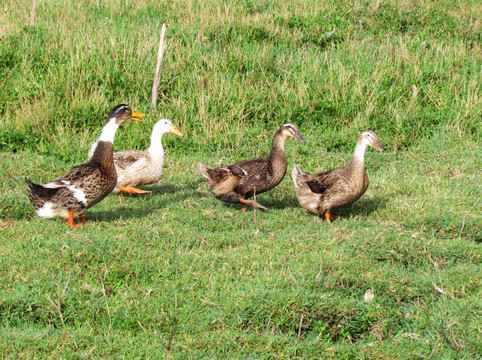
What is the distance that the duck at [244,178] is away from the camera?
8.07m

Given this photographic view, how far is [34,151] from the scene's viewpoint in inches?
399

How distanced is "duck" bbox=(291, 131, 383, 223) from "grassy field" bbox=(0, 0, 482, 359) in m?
0.25

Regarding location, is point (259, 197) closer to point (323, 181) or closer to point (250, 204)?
point (250, 204)

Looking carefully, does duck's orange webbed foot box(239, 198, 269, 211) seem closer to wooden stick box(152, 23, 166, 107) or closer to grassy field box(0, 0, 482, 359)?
grassy field box(0, 0, 482, 359)

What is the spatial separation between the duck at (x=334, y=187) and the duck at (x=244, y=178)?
420 mm

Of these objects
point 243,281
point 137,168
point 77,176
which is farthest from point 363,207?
Result: point 77,176

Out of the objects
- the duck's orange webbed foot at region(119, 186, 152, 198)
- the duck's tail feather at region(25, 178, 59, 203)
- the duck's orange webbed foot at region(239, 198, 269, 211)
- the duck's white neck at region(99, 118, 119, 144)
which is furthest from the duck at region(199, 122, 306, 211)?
the duck's tail feather at region(25, 178, 59, 203)

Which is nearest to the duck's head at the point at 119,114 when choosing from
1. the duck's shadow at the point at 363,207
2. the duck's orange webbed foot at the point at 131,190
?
the duck's orange webbed foot at the point at 131,190

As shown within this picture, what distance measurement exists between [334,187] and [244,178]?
1.18 m

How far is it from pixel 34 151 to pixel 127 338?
6.03 metres

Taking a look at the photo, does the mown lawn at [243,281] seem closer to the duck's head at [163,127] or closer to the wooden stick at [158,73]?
the duck's head at [163,127]

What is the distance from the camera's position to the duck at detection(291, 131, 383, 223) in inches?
301

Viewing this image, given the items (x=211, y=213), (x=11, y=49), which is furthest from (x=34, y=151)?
(x=211, y=213)

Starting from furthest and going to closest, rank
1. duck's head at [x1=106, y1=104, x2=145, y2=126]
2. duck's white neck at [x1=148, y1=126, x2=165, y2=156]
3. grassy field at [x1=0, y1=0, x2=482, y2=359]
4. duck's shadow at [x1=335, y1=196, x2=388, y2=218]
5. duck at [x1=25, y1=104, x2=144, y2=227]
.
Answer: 1. duck's white neck at [x1=148, y1=126, x2=165, y2=156]
2. duck's shadow at [x1=335, y1=196, x2=388, y2=218]
3. duck's head at [x1=106, y1=104, x2=145, y2=126]
4. duck at [x1=25, y1=104, x2=144, y2=227]
5. grassy field at [x1=0, y1=0, x2=482, y2=359]
